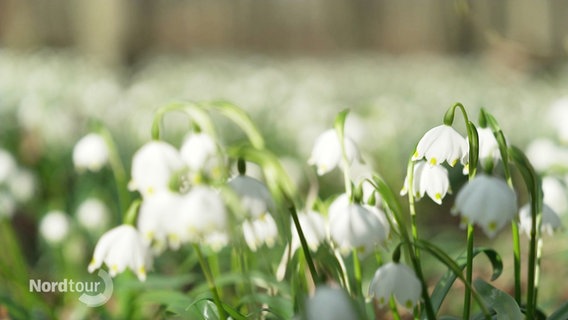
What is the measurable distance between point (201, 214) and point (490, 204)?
483 mm

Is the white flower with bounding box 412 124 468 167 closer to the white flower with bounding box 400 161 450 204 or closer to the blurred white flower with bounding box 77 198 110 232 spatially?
the white flower with bounding box 400 161 450 204

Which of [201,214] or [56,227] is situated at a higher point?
[201,214]

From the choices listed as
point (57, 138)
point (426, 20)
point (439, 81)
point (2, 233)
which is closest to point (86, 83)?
point (57, 138)

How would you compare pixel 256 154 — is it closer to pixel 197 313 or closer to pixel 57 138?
pixel 197 313

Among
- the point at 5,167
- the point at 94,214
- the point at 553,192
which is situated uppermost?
the point at 553,192

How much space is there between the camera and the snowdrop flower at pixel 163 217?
1318 mm

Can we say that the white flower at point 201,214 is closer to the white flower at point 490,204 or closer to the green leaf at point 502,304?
the white flower at point 490,204

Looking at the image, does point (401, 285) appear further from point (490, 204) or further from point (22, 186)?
point (22, 186)

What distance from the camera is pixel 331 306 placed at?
3.66ft

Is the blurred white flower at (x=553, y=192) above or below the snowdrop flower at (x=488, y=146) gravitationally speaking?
below

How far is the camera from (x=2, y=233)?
3.78 meters

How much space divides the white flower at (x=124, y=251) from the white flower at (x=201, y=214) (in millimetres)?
433

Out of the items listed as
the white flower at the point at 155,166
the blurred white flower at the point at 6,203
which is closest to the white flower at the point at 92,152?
the blurred white flower at the point at 6,203

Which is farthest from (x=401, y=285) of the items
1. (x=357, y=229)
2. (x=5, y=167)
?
(x=5, y=167)
